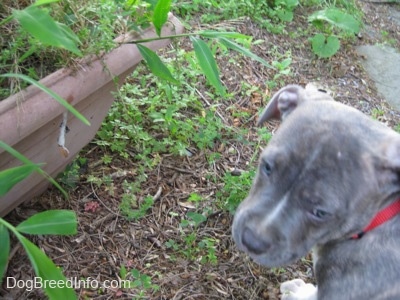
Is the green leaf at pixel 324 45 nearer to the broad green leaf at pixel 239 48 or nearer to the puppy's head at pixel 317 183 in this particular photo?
the broad green leaf at pixel 239 48

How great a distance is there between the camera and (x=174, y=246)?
9.82ft

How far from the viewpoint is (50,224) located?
5.92 feet

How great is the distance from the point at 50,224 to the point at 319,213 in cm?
104

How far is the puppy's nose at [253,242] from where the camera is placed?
2.25 m

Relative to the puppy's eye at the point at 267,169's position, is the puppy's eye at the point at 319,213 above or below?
below

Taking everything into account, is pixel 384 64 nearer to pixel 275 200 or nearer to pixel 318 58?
pixel 318 58

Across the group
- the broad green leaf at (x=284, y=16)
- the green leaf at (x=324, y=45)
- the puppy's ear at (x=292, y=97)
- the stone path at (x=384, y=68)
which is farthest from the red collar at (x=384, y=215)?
the broad green leaf at (x=284, y=16)

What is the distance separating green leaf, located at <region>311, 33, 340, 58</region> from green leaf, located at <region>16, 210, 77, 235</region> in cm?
361

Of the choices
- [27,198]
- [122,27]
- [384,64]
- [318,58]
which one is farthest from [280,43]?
[27,198]

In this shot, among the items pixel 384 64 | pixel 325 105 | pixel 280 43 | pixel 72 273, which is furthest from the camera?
pixel 384 64

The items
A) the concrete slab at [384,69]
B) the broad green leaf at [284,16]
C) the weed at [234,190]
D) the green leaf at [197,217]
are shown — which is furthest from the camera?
the broad green leaf at [284,16]

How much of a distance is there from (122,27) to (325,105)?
3.69 ft

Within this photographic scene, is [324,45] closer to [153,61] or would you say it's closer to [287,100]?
[287,100]

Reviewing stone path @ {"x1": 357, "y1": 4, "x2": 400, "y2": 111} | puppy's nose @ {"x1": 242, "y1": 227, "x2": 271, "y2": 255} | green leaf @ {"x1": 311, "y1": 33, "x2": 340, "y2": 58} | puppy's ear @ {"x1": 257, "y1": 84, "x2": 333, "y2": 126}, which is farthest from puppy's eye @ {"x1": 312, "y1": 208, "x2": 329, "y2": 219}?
green leaf @ {"x1": 311, "y1": 33, "x2": 340, "y2": 58}
